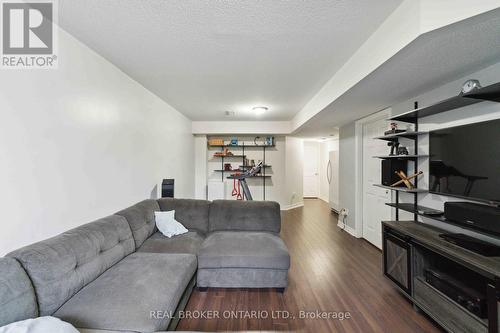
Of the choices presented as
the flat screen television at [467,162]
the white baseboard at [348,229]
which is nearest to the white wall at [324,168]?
the white baseboard at [348,229]

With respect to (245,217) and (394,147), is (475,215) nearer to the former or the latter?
(394,147)

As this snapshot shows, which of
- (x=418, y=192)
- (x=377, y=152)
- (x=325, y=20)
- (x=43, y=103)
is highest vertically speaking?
(x=325, y=20)

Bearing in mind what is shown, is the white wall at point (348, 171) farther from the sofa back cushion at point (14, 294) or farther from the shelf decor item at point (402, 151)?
the sofa back cushion at point (14, 294)

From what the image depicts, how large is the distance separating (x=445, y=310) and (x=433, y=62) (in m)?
2.02

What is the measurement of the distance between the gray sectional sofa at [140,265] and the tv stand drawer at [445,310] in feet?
4.03

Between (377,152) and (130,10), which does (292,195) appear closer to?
(377,152)

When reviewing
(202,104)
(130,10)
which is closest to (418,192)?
(130,10)

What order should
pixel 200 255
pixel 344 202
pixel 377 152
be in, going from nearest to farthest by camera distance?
pixel 200 255 < pixel 377 152 < pixel 344 202

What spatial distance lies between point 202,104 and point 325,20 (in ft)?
9.31

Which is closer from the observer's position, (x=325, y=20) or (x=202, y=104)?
(x=325, y=20)

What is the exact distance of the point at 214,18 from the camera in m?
1.63

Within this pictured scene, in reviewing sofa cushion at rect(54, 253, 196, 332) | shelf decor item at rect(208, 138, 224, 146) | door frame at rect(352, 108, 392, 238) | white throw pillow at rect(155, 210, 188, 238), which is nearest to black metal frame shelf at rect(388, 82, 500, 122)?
door frame at rect(352, 108, 392, 238)

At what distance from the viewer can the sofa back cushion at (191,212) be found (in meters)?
2.97

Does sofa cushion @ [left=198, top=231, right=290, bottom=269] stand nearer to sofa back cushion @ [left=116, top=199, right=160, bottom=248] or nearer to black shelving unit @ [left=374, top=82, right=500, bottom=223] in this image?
sofa back cushion @ [left=116, top=199, right=160, bottom=248]
